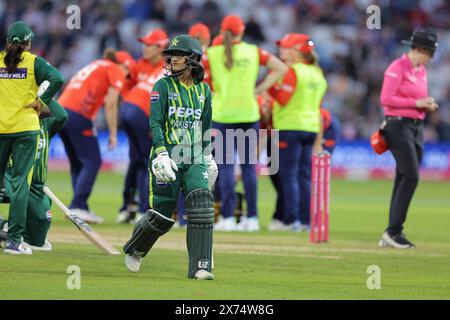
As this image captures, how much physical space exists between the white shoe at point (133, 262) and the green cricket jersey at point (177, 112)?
1.05 metres

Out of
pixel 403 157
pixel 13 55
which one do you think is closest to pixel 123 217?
pixel 403 157

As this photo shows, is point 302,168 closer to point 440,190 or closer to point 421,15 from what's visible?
point 440,190

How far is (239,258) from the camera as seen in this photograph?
11.3 metres

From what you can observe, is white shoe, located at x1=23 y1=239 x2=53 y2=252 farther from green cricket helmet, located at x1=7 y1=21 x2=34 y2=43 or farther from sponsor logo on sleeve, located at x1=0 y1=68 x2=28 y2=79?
green cricket helmet, located at x1=7 y1=21 x2=34 y2=43

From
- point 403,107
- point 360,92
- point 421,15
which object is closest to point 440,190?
point 360,92

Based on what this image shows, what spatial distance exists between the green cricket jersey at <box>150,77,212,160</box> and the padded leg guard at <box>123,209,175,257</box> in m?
0.60

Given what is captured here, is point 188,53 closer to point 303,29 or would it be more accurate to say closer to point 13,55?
point 13,55

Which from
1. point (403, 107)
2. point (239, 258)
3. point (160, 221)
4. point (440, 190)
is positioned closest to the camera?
point (160, 221)

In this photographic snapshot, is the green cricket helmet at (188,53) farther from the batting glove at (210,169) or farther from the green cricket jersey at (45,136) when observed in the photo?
the green cricket jersey at (45,136)

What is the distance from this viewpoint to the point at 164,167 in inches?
358

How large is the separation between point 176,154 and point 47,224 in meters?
2.53

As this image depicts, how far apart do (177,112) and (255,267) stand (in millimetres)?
1984

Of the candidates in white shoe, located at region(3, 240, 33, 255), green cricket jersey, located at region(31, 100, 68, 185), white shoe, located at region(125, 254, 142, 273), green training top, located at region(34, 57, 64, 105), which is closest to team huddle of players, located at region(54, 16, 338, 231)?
green cricket jersey, located at region(31, 100, 68, 185)

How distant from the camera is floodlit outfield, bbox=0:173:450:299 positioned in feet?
28.5
